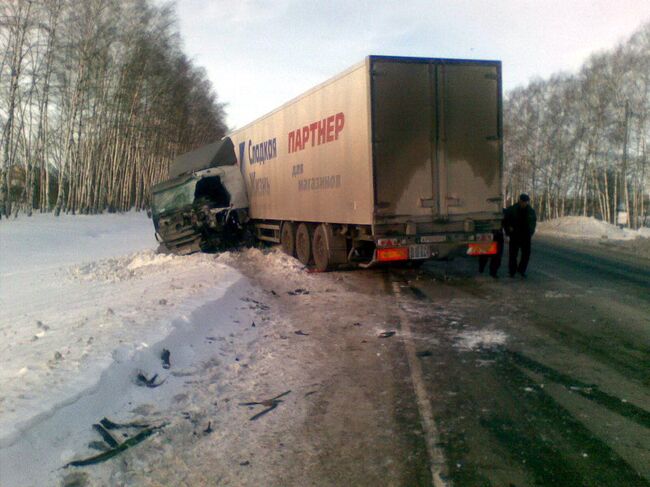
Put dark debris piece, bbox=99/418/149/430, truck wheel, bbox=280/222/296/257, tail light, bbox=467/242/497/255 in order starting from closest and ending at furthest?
dark debris piece, bbox=99/418/149/430, tail light, bbox=467/242/497/255, truck wheel, bbox=280/222/296/257

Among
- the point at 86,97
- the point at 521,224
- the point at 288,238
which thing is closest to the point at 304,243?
the point at 288,238

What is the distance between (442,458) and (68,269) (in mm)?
13693

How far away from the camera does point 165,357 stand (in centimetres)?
577

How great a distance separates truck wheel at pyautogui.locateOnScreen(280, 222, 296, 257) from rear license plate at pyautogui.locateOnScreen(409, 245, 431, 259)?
5.42 meters

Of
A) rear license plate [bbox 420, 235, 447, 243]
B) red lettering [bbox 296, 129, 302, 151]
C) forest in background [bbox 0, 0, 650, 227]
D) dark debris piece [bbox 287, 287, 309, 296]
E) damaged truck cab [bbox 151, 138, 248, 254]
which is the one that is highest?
forest in background [bbox 0, 0, 650, 227]

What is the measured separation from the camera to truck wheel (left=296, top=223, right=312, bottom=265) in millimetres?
13363

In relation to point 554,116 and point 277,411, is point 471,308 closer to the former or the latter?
point 277,411

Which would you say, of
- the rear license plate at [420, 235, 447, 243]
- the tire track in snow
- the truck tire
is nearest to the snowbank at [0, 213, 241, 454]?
the truck tire

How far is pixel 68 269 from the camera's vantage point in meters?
15.1

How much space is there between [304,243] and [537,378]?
28.9 ft

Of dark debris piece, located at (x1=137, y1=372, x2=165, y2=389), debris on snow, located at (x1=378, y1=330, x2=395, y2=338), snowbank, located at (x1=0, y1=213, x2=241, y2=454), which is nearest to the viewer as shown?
snowbank, located at (x1=0, y1=213, x2=241, y2=454)

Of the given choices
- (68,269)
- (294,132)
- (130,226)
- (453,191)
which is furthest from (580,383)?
(130,226)

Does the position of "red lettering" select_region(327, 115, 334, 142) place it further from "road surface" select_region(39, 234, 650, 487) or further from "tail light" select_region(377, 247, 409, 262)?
"road surface" select_region(39, 234, 650, 487)

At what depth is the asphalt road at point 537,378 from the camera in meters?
3.65
